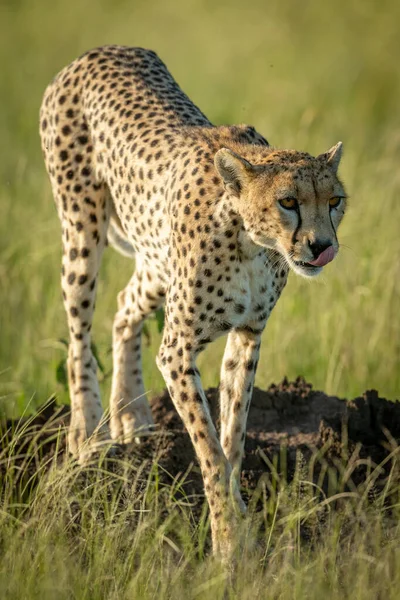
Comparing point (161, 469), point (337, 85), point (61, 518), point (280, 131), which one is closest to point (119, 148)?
point (161, 469)

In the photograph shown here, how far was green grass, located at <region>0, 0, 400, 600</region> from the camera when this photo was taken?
4344 mm

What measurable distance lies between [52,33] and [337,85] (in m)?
4.34

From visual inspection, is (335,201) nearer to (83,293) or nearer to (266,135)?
(83,293)

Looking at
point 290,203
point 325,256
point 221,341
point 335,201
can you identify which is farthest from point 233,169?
point 221,341

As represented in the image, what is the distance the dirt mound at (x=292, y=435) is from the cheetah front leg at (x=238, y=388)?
18 centimetres

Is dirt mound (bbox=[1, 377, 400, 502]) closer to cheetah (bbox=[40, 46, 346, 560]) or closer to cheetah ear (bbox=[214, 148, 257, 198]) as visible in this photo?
cheetah (bbox=[40, 46, 346, 560])

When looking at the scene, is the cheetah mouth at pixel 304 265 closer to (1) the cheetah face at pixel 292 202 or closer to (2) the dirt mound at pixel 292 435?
(1) the cheetah face at pixel 292 202

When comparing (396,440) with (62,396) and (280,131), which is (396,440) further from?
(280,131)

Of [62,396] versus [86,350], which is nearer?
[86,350]

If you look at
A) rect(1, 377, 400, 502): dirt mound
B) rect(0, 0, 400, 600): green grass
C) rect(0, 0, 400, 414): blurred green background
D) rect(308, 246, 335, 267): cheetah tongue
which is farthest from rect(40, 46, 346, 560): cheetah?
rect(0, 0, 400, 414): blurred green background

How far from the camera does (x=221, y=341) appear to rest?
7.46 meters

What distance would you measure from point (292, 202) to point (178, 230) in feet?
2.35

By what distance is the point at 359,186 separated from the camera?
8984 millimetres

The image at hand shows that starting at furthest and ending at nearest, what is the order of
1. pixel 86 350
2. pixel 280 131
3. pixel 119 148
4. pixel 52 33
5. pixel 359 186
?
pixel 52 33, pixel 280 131, pixel 359 186, pixel 86 350, pixel 119 148
